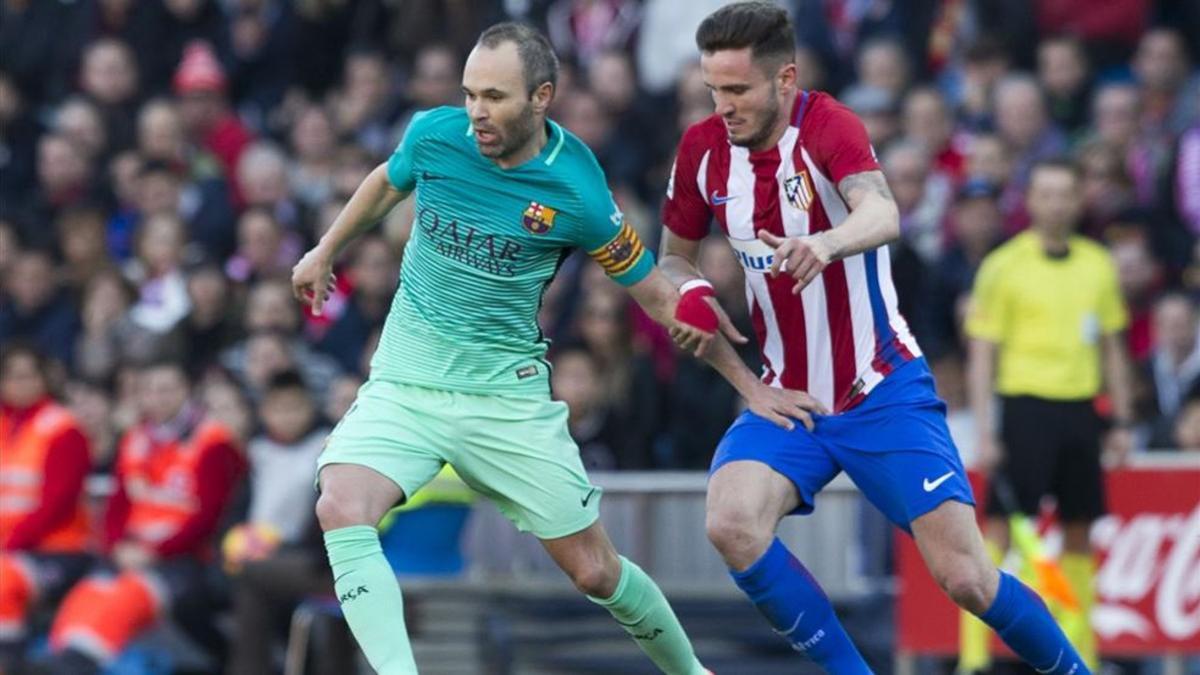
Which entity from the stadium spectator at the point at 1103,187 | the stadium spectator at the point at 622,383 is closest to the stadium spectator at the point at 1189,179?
the stadium spectator at the point at 1103,187

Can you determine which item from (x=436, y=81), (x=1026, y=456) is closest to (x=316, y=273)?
(x=1026, y=456)

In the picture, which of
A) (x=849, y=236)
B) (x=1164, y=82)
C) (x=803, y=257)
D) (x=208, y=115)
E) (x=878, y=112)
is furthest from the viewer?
(x=208, y=115)

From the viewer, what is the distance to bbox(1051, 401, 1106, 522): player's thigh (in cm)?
1221

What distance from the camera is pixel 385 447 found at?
841 cm

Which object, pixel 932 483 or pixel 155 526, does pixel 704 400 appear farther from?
pixel 932 483

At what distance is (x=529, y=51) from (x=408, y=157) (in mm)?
563

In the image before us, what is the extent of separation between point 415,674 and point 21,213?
390 inches

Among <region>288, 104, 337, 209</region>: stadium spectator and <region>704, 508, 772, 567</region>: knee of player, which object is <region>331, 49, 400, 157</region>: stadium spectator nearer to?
<region>288, 104, 337, 209</region>: stadium spectator

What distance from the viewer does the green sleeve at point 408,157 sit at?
854 cm

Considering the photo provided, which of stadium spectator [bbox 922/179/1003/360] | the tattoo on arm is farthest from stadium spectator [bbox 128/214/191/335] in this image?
the tattoo on arm

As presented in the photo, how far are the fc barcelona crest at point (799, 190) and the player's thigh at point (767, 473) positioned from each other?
2.53ft

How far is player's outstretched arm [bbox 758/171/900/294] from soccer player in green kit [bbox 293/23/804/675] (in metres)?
0.59

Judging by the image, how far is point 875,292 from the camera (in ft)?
28.7

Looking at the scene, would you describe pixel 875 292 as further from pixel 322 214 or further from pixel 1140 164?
pixel 322 214
